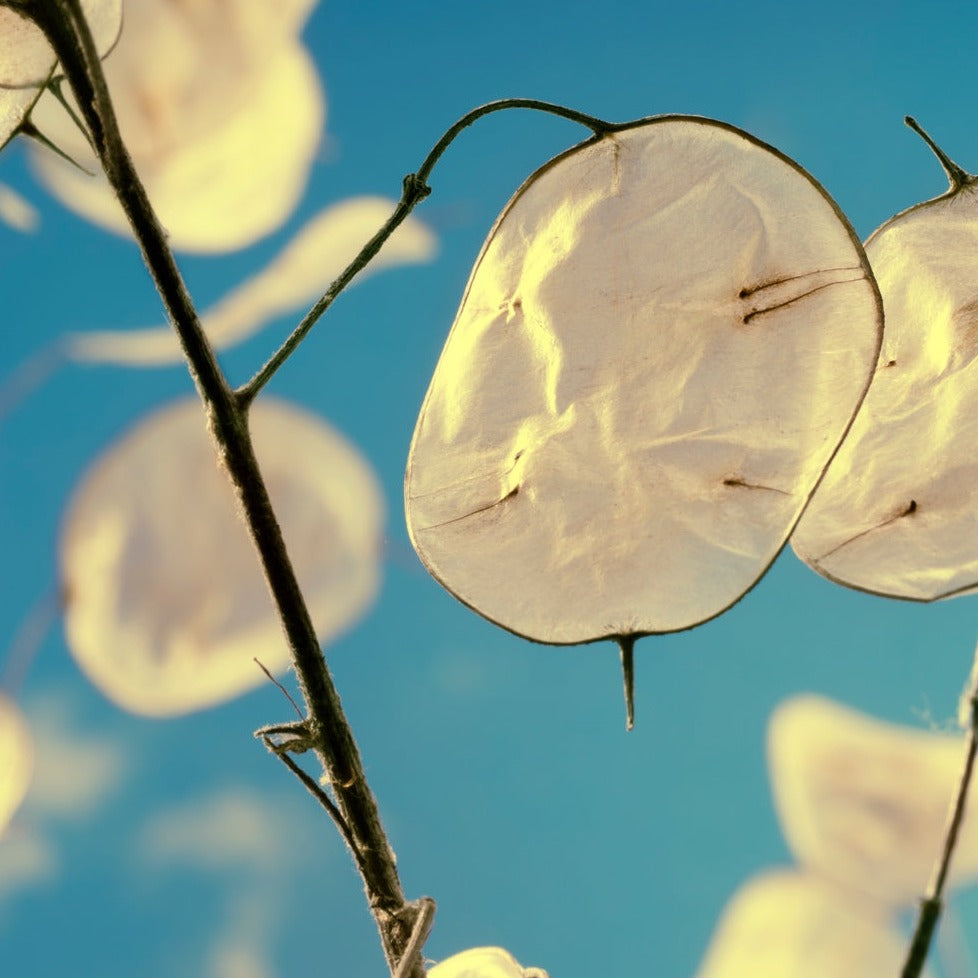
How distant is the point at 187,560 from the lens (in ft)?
3.18

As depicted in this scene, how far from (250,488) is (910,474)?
0.40 m

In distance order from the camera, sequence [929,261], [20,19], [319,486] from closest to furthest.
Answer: [20,19]
[929,261]
[319,486]

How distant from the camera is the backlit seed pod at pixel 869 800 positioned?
0.84 m

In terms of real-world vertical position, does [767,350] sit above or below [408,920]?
above

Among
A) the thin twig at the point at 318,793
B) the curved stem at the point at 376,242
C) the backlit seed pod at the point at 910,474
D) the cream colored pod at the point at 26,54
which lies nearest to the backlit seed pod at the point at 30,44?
the cream colored pod at the point at 26,54

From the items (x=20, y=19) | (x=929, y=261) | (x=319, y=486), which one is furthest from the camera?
(x=319, y=486)

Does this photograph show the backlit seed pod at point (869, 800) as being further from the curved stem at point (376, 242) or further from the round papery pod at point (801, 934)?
the curved stem at point (376, 242)

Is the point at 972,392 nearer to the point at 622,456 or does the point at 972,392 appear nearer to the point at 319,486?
the point at 622,456

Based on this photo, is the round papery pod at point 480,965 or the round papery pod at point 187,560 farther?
the round papery pod at point 187,560

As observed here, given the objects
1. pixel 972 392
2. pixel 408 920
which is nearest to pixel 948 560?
pixel 972 392

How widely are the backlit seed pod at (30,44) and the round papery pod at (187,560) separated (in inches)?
16.1

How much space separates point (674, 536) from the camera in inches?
22.3

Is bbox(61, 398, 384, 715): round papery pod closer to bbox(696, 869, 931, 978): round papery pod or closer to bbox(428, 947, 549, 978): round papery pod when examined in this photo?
bbox(428, 947, 549, 978): round papery pod

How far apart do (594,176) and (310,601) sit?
2.02ft
